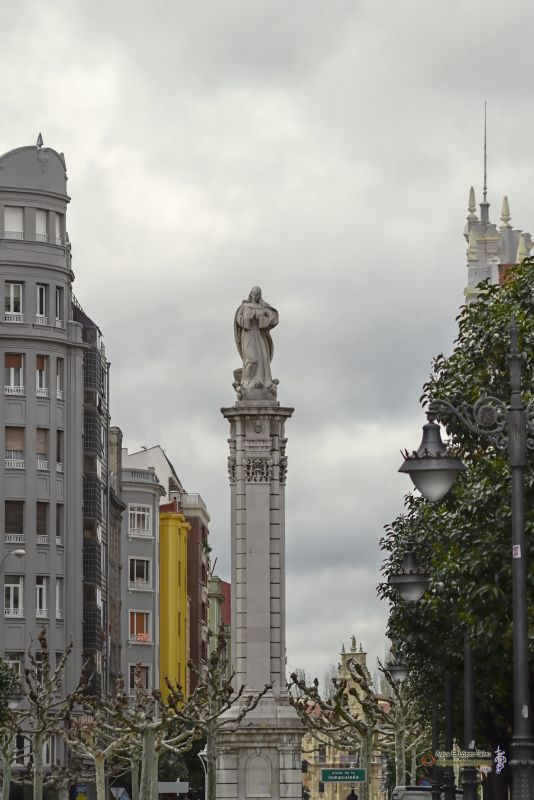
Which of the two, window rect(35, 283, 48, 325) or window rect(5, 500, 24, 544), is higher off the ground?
window rect(35, 283, 48, 325)

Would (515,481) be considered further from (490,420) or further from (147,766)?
(147,766)

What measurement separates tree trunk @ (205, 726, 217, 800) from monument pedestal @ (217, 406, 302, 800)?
8.5 inches

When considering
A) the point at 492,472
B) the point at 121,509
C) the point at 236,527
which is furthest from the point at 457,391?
the point at 121,509

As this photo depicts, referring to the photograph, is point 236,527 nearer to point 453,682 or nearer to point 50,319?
point 453,682

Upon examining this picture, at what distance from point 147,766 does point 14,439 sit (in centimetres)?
2694

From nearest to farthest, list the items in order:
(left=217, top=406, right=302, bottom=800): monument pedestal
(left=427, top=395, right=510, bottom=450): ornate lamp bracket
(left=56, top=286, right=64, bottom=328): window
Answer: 1. (left=427, top=395, right=510, bottom=450): ornate lamp bracket
2. (left=217, top=406, right=302, bottom=800): monument pedestal
3. (left=56, top=286, right=64, bottom=328): window

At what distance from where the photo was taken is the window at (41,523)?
93.0 meters

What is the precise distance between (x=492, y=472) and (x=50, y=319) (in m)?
59.7

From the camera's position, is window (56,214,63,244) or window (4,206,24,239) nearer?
window (4,206,24,239)

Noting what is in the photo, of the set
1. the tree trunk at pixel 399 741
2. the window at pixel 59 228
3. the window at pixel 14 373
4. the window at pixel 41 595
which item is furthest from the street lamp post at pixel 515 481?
the window at pixel 59 228

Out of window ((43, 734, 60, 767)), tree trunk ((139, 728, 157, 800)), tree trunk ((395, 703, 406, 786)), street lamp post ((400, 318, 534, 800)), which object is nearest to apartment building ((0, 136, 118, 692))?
window ((43, 734, 60, 767))

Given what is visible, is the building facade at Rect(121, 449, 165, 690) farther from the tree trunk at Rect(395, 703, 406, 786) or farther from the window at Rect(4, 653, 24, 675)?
the tree trunk at Rect(395, 703, 406, 786)

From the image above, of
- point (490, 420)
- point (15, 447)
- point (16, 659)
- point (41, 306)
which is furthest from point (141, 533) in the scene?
point (490, 420)

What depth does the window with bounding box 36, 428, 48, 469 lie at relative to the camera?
9388 cm
